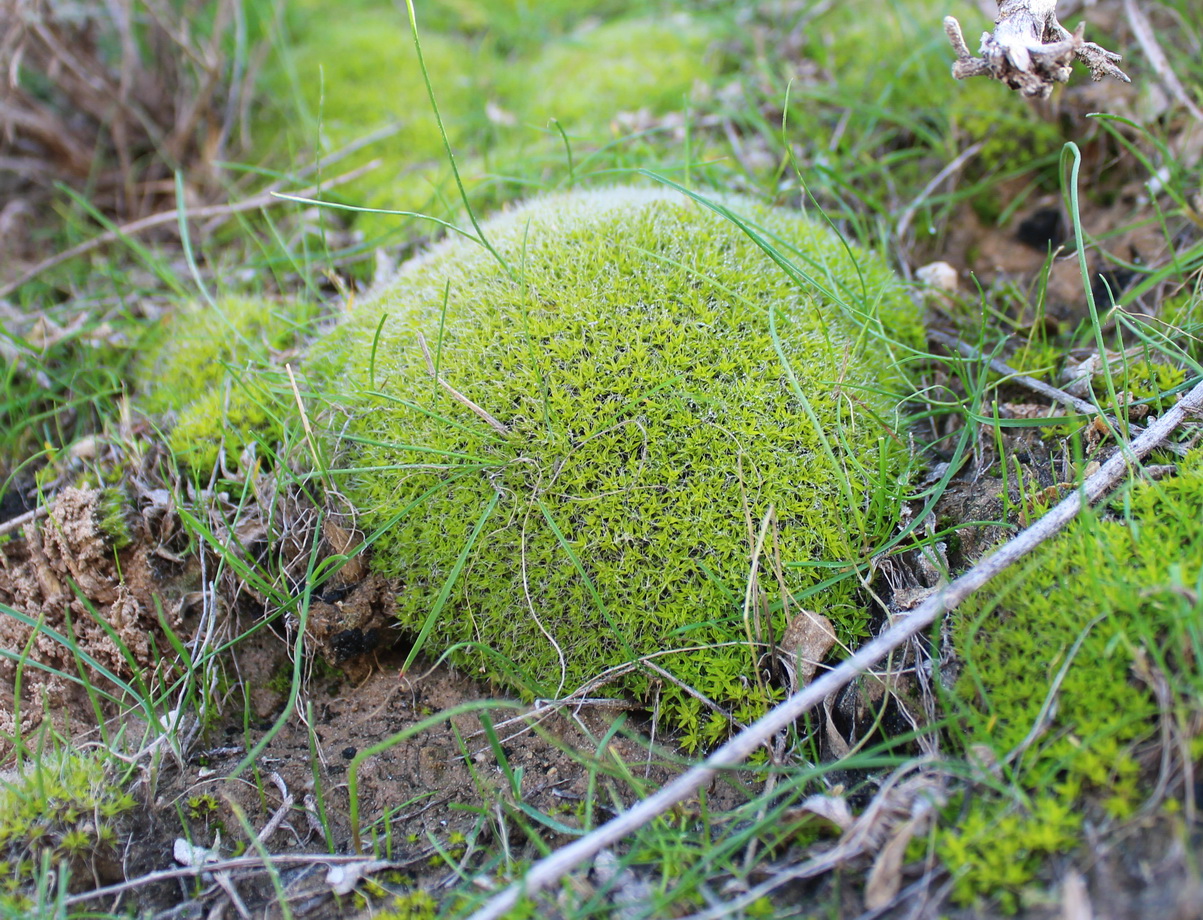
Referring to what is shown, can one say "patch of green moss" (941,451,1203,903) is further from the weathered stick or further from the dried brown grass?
the dried brown grass

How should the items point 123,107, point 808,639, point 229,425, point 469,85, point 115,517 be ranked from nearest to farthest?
1. point 808,639
2. point 115,517
3. point 229,425
4. point 123,107
5. point 469,85

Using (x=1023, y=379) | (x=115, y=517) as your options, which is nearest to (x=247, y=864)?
(x=115, y=517)

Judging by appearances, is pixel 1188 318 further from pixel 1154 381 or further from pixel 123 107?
pixel 123 107

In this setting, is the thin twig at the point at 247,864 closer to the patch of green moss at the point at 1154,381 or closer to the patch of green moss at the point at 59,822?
the patch of green moss at the point at 59,822

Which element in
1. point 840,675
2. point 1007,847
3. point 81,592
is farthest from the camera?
point 81,592

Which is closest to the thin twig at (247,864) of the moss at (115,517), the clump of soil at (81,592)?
the clump of soil at (81,592)

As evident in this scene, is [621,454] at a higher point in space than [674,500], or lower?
higher

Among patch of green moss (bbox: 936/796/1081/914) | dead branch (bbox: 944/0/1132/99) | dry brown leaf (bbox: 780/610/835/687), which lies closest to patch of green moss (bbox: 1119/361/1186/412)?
dead branch (bbox: 944/0/1132/99)
